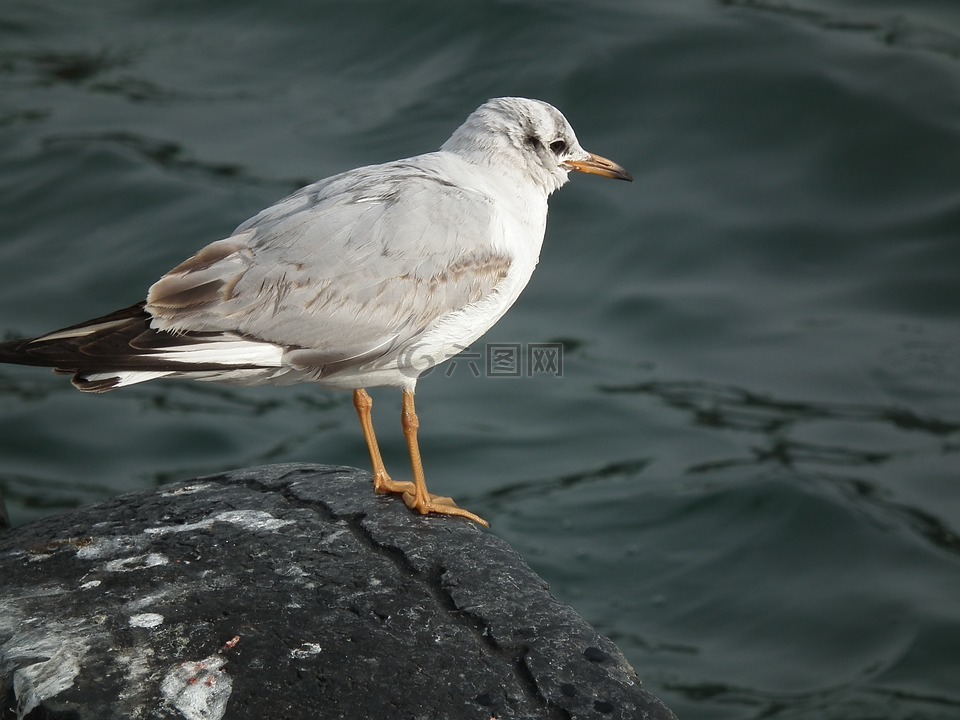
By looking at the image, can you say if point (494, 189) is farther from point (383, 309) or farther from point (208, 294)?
point (208, 294)

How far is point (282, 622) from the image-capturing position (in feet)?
13.7

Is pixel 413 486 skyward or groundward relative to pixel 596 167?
groundward

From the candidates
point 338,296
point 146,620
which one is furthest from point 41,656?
point 338,296

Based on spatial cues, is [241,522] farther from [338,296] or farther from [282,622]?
[338,296]

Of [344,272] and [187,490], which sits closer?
[344,272]

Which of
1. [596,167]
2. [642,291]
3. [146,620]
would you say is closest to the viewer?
[146,620]

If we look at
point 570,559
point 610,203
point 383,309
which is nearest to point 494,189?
point 383,309

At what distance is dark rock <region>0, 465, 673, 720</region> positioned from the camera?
150 inches

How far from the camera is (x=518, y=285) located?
17.7ft

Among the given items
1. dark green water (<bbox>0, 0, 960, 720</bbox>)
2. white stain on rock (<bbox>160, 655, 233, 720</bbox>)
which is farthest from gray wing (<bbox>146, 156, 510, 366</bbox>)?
dark green water (<bbox>0, 0, 960, 720</bbox>)

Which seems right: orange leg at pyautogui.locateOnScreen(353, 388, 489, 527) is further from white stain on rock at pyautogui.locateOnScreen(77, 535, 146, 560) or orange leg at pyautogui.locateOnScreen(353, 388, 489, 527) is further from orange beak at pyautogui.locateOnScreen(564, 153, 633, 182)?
orange beak at pyautogui.locateOnScreen(564, 153, 633, 182)

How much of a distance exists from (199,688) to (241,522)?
1.13 m

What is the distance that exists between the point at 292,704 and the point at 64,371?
5.19ft

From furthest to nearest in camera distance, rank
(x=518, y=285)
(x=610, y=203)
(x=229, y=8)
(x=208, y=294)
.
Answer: (x=229, y=8), (x=610, y=203), (x=518, y=285), (x=208, y=294)
